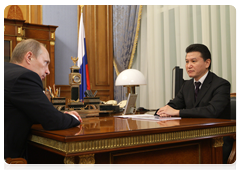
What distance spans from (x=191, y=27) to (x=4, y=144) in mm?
3870

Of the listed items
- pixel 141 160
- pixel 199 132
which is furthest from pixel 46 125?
pixel 199 132

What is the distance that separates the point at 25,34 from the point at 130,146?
4.88 metres

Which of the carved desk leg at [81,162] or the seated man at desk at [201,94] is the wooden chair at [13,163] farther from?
the seated man at desk at [201,94]

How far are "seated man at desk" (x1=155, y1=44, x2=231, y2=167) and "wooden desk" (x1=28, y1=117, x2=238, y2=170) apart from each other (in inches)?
13.9

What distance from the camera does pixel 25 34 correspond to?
17.6ft

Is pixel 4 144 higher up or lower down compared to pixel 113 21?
lower down

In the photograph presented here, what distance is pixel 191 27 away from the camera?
14.4 ft

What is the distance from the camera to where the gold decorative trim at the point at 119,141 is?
3.54 feet

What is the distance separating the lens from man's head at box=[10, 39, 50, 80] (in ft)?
5.28

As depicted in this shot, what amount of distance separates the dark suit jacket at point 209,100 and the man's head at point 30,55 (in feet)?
4.09

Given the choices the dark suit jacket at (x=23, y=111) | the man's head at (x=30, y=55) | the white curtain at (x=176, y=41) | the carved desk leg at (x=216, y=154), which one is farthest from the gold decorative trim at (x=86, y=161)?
the white curtain at (x=176, y=41)

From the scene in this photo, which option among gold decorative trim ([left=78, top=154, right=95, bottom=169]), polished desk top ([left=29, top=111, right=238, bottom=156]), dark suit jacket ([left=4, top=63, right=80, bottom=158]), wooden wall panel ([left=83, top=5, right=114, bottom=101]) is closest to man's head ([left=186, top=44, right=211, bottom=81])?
polished desk top ([left=29, top=111, right=238, bottom=156])

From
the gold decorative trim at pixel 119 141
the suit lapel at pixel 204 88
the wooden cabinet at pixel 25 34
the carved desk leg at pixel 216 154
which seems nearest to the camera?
the gold decorative trim at pixel 119 141
